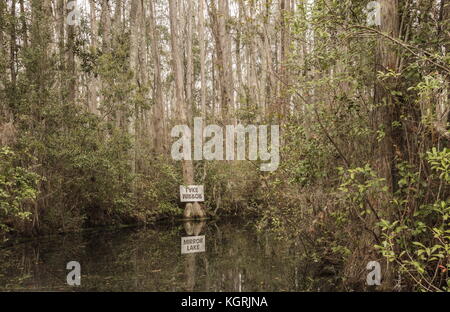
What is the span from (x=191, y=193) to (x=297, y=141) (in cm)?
948

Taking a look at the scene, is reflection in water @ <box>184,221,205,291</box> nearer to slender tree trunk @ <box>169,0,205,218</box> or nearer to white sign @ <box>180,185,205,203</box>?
slender tree trunk @ <box>169,0,205,218</box>

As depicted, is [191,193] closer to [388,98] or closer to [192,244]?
[192,244]

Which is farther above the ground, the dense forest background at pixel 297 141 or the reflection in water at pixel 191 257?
the dense forest background at pixel 297 141

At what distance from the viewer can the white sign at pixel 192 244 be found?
972 cm

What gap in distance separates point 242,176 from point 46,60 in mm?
7719

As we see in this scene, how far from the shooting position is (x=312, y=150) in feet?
20.1

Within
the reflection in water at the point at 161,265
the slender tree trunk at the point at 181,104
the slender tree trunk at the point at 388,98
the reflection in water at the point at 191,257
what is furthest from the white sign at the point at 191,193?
the slender tree trunk at the point at 388,98

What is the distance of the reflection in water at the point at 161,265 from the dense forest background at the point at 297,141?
0.62m

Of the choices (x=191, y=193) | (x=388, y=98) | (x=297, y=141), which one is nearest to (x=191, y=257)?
(x=297, y=141)

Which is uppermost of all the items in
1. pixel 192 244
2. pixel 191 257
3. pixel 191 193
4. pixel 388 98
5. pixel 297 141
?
pixel 388 98

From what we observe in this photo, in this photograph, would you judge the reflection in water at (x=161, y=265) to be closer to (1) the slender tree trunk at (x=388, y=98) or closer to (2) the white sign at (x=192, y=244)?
(2) the white sign at (x=192, y=244)

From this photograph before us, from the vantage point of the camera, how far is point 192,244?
10633 mm

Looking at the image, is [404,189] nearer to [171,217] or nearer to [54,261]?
[54,261]
